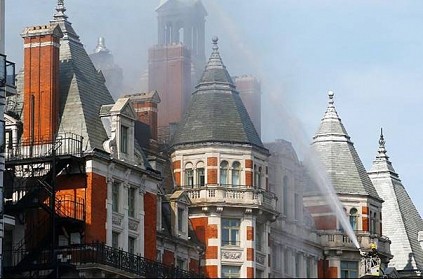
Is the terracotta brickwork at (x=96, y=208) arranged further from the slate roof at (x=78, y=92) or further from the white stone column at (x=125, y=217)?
the slate roof at (x=78, y=92)

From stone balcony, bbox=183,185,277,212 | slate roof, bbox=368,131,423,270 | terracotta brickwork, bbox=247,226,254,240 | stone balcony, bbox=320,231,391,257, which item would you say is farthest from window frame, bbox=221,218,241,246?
slate roof, bbox=368,131,423,270

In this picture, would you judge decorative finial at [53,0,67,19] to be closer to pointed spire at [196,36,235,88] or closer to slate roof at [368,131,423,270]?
pointed spire at [196,36,235,88]

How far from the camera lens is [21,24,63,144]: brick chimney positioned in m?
102

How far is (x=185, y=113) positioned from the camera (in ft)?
384

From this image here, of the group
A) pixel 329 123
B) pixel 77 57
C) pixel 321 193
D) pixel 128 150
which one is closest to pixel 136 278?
pixel 128 150

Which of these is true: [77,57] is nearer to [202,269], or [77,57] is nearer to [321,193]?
[202,269]

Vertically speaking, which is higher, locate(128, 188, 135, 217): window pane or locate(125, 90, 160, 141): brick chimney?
locate(125, 90, 160, 141): brick chimney

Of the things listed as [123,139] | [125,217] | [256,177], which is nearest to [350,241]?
[256,177]

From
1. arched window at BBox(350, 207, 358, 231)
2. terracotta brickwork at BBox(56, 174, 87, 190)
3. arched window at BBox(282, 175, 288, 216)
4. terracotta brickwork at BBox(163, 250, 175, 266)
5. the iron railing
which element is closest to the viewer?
the iron railing

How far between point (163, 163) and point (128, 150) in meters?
10.4

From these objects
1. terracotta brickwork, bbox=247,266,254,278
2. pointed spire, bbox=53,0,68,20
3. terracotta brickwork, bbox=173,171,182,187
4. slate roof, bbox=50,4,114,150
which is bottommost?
terracotta brickwork, bbox=247,266,254,278

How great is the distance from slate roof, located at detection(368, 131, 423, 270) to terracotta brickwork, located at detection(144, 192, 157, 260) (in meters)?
36.4

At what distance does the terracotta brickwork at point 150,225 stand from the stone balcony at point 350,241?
857 inches

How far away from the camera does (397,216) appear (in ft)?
465
